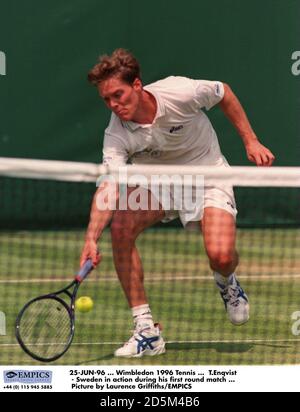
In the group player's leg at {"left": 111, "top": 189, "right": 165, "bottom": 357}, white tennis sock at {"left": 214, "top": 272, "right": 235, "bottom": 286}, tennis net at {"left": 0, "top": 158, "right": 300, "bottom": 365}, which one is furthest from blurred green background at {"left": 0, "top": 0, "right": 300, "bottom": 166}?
player's leg at {"left": 111, "top": 189, "right": 165, "bottom": 357}

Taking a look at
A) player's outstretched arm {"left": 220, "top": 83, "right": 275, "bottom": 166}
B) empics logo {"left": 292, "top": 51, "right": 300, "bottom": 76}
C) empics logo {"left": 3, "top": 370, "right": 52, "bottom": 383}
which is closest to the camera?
empics logo {"left": 3, "top": 370, "right": 52, "bottom": 383}

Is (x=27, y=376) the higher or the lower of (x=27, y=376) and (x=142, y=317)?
the lower

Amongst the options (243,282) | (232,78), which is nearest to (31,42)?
(232,78)

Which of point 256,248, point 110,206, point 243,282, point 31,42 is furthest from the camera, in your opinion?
point 31,42

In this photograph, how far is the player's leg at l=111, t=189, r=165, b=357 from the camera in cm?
541

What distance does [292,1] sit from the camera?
9539 millimetres

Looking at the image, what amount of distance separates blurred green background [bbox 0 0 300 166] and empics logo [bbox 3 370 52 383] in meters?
4.69

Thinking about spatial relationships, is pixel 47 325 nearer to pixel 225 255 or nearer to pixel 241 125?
pixel 225 255

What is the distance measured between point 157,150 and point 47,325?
36.2 inches

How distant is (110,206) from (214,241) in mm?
555

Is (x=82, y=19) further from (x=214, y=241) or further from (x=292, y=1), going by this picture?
(x=214, y=241)

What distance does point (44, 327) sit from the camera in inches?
208

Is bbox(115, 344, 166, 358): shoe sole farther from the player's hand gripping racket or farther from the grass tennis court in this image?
the player's hand gripping racket

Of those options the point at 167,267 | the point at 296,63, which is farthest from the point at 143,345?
the point at 296,63
